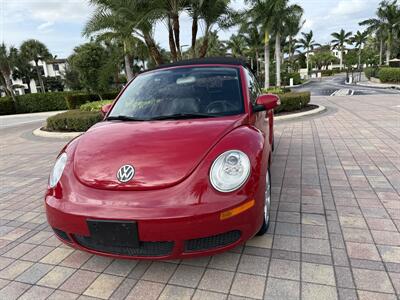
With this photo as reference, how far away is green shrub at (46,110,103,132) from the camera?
9438mm

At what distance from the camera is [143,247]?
82.3 inches

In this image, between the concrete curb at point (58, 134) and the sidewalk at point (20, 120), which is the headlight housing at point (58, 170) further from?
the sidewalk at point (20, 120)

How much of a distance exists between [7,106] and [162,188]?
25.5 meters

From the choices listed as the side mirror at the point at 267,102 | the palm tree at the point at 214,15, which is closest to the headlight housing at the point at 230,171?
the side mirror at the point at 267,102

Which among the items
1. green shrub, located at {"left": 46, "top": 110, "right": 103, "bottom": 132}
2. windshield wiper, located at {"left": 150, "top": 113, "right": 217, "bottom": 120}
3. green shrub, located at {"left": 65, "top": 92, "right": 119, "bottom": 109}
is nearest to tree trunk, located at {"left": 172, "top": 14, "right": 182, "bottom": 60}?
green shrub, located at {"left": 46, "top": 110, "right": 103, "bottom": 132}

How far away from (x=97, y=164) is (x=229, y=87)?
1533mm

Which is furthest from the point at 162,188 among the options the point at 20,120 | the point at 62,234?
the point at 20,120

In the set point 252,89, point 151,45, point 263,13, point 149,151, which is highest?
point 263,13

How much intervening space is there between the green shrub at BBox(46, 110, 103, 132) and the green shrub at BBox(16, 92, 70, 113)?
49.2 ft

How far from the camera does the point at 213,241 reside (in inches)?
83.3

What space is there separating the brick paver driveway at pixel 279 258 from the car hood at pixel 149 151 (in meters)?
0.74

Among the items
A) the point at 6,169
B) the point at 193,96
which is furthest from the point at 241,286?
the point at 6,169

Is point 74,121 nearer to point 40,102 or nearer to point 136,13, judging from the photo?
point 136,13

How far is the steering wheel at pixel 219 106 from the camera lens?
9.65 feet
